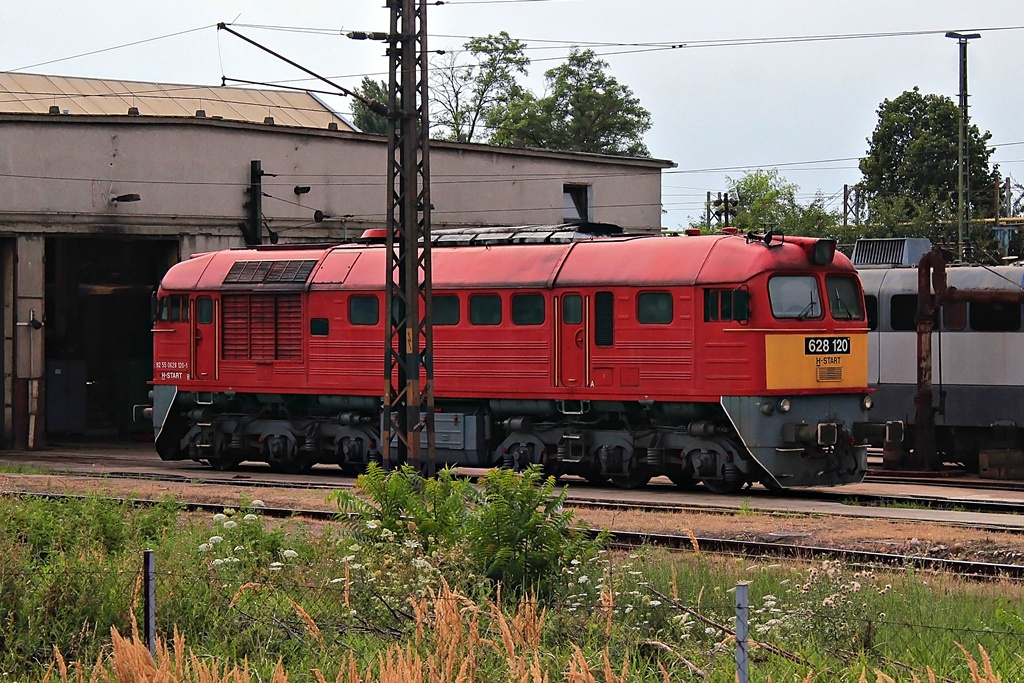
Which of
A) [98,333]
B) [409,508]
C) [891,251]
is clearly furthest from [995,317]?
[98,333]

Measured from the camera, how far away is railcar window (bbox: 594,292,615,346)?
20781 millimetres

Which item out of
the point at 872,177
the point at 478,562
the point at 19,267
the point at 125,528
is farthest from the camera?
the point at 872,177

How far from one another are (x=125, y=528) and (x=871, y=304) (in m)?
16.1

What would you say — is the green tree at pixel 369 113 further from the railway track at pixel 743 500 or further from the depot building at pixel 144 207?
the railway track at pixel 743 500

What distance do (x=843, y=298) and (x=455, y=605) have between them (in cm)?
1467

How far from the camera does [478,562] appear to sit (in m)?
10.2

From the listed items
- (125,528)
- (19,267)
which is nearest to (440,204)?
(19,267)

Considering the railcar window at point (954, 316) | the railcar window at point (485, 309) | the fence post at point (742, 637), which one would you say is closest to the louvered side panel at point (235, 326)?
the railcar window at point (485, 309)

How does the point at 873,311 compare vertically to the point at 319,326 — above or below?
above

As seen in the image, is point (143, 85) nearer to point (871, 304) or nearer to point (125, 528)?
point (871, 304)

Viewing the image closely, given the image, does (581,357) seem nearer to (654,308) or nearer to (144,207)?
(654,308)

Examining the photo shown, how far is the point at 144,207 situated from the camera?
3272 cm

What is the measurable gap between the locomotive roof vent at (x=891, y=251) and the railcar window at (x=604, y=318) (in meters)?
6.82

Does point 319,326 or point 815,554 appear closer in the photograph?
point 815,554
